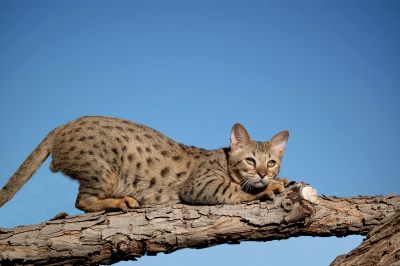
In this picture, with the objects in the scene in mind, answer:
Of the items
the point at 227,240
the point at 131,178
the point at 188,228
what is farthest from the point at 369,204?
the point at 131,178

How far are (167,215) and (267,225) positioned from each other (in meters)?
1.22

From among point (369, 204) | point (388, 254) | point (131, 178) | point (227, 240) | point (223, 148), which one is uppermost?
point (223, 148)

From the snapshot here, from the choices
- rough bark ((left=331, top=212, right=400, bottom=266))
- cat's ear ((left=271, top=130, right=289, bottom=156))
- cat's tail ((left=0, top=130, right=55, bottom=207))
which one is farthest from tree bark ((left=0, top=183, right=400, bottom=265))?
rough bark ((left=331, top=212, right=400, bottom=266))

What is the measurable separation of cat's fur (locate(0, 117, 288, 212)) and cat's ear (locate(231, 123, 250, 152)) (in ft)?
0.05

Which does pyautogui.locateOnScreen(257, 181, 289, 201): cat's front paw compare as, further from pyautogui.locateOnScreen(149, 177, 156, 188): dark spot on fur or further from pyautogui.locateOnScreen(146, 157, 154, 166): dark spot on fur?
pyautogui.locateOnScreen(146, 157, 154, 166): dark spot on fur

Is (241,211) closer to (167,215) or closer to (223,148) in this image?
(167,215)

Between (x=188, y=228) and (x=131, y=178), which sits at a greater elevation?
(x=131, y=178)

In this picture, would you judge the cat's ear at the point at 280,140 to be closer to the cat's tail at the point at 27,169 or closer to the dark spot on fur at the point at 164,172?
the dark spot on fur at the point at 164,172

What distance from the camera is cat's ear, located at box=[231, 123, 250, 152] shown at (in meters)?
6.74

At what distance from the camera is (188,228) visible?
5715mm

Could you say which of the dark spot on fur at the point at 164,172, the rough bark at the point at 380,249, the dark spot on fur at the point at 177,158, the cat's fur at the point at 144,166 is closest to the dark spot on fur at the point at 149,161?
the cat's fur at the point at 144,166

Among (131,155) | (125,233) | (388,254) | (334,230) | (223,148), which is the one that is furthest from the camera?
(223,148)

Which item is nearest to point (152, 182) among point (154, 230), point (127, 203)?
point (127, 203)

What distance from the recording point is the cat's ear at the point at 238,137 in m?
6.74
